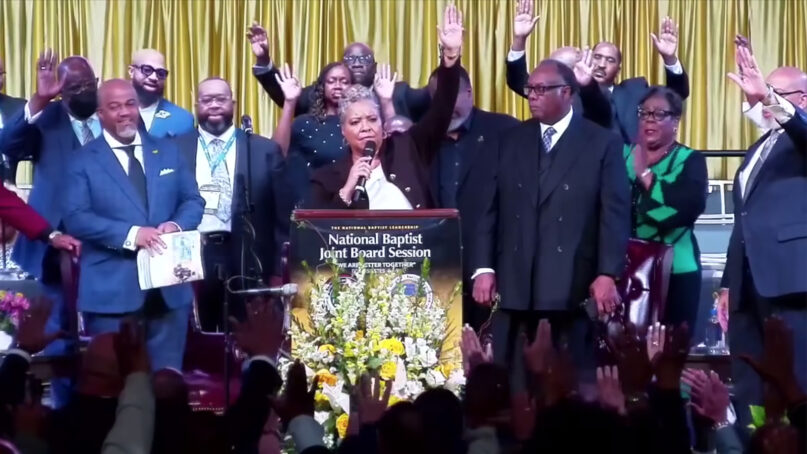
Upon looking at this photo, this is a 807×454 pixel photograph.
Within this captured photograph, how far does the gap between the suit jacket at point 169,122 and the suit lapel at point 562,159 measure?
2.05 metres

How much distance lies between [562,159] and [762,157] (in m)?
0.82

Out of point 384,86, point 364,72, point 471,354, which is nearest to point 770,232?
point 384,86

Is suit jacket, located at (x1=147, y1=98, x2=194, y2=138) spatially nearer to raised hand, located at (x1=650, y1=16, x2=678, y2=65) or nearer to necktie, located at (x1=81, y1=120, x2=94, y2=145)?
necktie, located at (x1=81, y1=120, x2=94, y2=145)

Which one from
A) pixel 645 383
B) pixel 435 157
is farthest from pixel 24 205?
pixel 645 383

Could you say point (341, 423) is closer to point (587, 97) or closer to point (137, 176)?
point (137, 176)

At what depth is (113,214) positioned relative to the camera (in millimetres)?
6766

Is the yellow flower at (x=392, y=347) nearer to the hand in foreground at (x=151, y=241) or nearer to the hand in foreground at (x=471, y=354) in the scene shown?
the hand in foreground at (x=471, y=354)

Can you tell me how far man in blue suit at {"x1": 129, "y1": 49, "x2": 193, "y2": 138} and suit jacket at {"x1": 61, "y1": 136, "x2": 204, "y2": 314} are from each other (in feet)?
→ 3.07

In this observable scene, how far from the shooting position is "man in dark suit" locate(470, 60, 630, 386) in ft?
21.1

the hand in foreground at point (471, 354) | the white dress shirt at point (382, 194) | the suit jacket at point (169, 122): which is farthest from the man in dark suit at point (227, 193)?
the hand in foreground at point (471, 354)

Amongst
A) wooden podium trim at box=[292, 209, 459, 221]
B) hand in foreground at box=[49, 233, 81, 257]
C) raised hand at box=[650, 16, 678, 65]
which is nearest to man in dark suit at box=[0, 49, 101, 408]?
hand in foreground at box=[49, 233, 81, 257]

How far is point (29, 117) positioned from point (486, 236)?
218cm

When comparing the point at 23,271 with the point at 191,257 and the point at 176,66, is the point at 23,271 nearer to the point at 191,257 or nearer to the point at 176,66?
the point at 191,257

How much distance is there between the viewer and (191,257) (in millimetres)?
6594
